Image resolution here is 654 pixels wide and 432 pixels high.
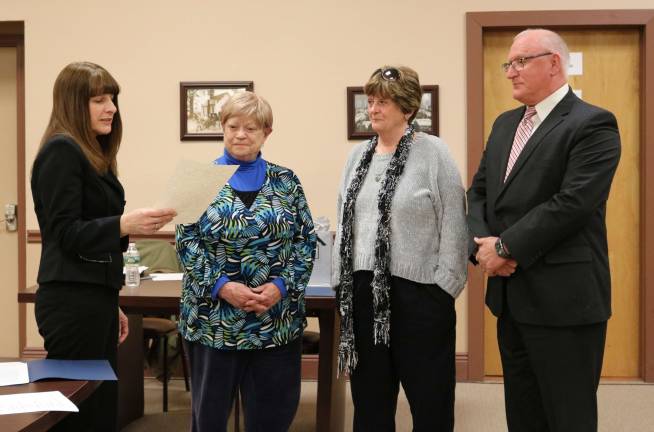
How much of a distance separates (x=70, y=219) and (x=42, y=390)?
651mm

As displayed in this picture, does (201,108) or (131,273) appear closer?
(131,273)

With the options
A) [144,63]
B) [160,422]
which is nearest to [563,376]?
[160,422]

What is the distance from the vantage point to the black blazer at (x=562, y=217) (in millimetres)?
2262

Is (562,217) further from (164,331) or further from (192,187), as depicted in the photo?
(164,331)

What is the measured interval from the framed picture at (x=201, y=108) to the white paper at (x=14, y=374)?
3.12 m

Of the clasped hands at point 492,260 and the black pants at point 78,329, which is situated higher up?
the clasped hands at point 492,260

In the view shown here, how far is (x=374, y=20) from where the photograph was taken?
467cm

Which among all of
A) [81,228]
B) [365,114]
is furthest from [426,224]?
[365,114]

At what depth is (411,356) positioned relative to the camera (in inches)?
101

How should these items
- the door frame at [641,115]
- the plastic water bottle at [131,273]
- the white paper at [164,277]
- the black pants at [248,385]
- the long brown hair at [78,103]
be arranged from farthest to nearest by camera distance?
1. the door frame at [641,115]
2. the white paper at [164,277]
3. the plastic water bottle at [131,273]
4. the black pants at [248,385]
5. the long brown hair at [78,103]

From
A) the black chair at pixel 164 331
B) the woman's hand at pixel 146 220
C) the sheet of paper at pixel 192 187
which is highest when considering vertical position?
the sheet of paper at pixel 192 187

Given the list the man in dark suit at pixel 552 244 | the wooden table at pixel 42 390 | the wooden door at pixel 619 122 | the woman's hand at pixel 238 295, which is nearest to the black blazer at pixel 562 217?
the man in dark suit at pixel 552 244

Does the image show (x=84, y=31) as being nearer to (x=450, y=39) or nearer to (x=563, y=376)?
(x=450, y=39)

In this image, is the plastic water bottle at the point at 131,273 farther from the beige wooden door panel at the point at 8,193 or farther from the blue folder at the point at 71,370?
the beige wooden door panel at the point at 8,193
